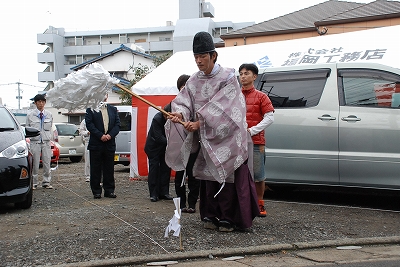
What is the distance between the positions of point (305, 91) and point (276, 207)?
170cm

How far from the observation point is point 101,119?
7.18 m

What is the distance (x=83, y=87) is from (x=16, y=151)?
6.01 feet

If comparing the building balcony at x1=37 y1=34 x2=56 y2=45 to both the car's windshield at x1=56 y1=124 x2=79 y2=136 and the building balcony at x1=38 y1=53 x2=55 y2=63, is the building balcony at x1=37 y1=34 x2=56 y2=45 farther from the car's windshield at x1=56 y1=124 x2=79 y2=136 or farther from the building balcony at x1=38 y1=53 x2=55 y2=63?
the car's windshield at x1=56 y1=124 x2=79 y2=136

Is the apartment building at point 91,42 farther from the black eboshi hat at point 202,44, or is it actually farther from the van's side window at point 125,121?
the black eboshi hat at point 202,44

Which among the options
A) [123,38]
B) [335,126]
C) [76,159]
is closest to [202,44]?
[335,126]

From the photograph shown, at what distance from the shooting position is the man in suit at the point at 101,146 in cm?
711

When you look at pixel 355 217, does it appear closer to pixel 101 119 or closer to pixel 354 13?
pixel 101 119

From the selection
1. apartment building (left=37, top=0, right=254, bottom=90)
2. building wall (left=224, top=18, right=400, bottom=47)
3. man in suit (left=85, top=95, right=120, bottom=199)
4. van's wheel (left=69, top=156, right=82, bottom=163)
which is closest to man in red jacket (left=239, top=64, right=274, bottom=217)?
man in suit (left=85, top=95, right=120, bottom=199)

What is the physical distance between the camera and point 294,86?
6785 mm

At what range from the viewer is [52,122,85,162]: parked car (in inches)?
635

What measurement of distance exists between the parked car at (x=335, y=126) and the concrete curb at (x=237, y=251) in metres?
1.59

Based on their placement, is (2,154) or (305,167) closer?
(2,154)

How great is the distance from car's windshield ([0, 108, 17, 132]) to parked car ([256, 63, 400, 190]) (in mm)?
3703

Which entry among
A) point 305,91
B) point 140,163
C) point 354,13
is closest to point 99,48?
point 354,13
